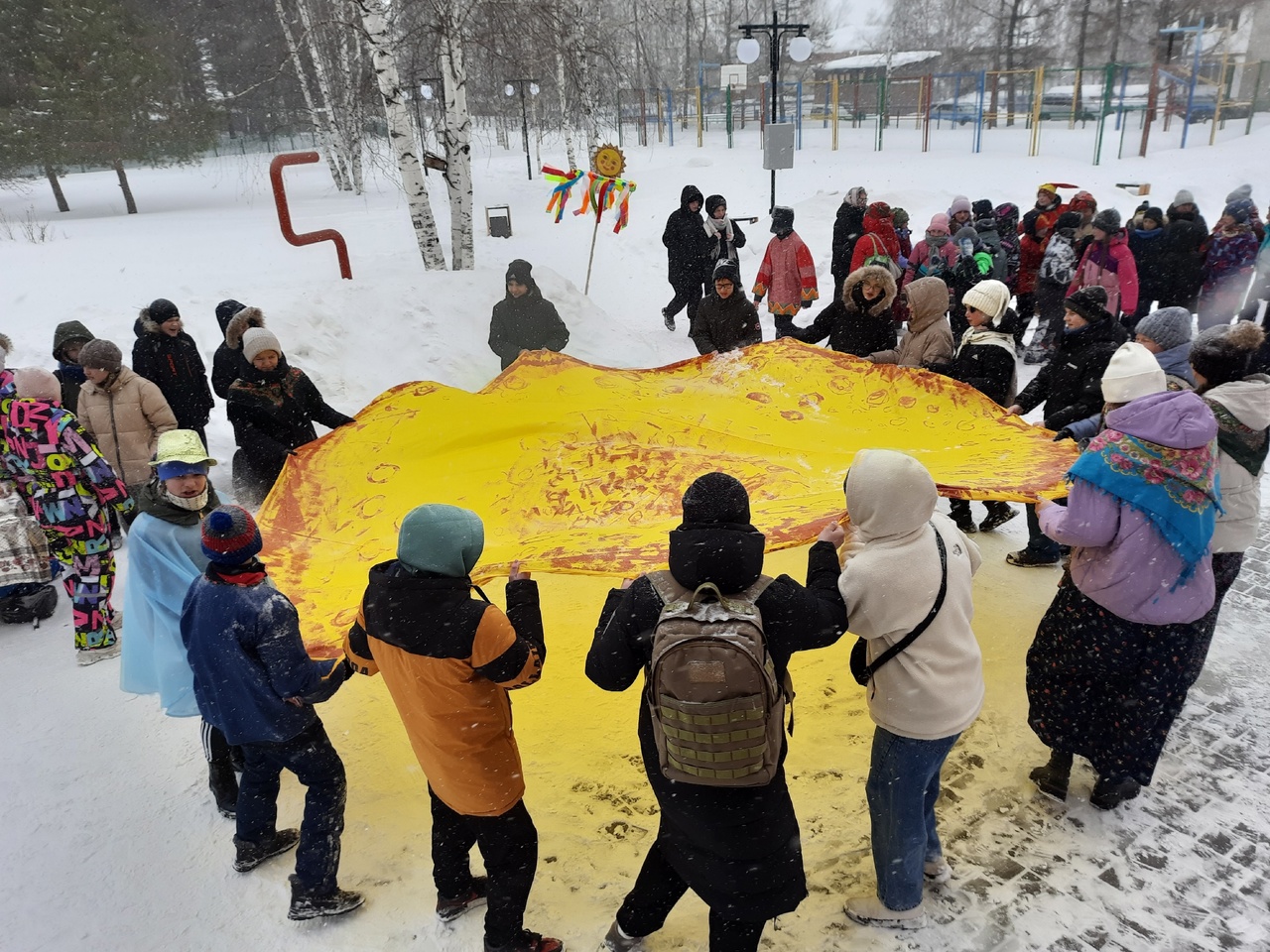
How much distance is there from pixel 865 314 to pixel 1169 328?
6.01 feet

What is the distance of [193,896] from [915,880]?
271cm

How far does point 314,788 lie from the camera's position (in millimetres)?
3020

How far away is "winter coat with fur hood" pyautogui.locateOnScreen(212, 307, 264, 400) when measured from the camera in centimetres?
513

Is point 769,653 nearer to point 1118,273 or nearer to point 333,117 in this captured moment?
point 1118,273

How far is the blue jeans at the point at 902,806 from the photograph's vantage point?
2.62 m

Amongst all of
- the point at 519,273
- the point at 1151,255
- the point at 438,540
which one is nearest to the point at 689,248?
the point at 519,273

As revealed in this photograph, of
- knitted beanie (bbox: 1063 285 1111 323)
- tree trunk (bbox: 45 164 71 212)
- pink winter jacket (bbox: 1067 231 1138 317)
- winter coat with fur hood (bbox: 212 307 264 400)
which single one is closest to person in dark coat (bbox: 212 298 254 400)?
winter coat with fur hood (bbox: 212 307 264 400)

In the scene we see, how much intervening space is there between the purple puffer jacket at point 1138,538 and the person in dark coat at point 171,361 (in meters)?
5.32

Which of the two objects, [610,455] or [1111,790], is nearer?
[1111,790]

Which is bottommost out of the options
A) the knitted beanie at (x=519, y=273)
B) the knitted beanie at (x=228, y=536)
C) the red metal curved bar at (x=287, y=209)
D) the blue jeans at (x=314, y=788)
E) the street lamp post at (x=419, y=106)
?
the blue jeans at (x=314, y=788)

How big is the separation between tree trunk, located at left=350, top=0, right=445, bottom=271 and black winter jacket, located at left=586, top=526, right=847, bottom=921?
9.26 m

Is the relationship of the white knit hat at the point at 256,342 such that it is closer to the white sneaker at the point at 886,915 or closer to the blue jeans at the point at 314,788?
the blue jeans at the point at 314,788

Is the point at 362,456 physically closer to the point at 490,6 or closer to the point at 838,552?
the point at 838,552

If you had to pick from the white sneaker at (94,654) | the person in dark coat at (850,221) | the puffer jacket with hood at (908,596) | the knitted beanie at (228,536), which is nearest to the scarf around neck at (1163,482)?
the puffer jacket with hood at (908,596)
